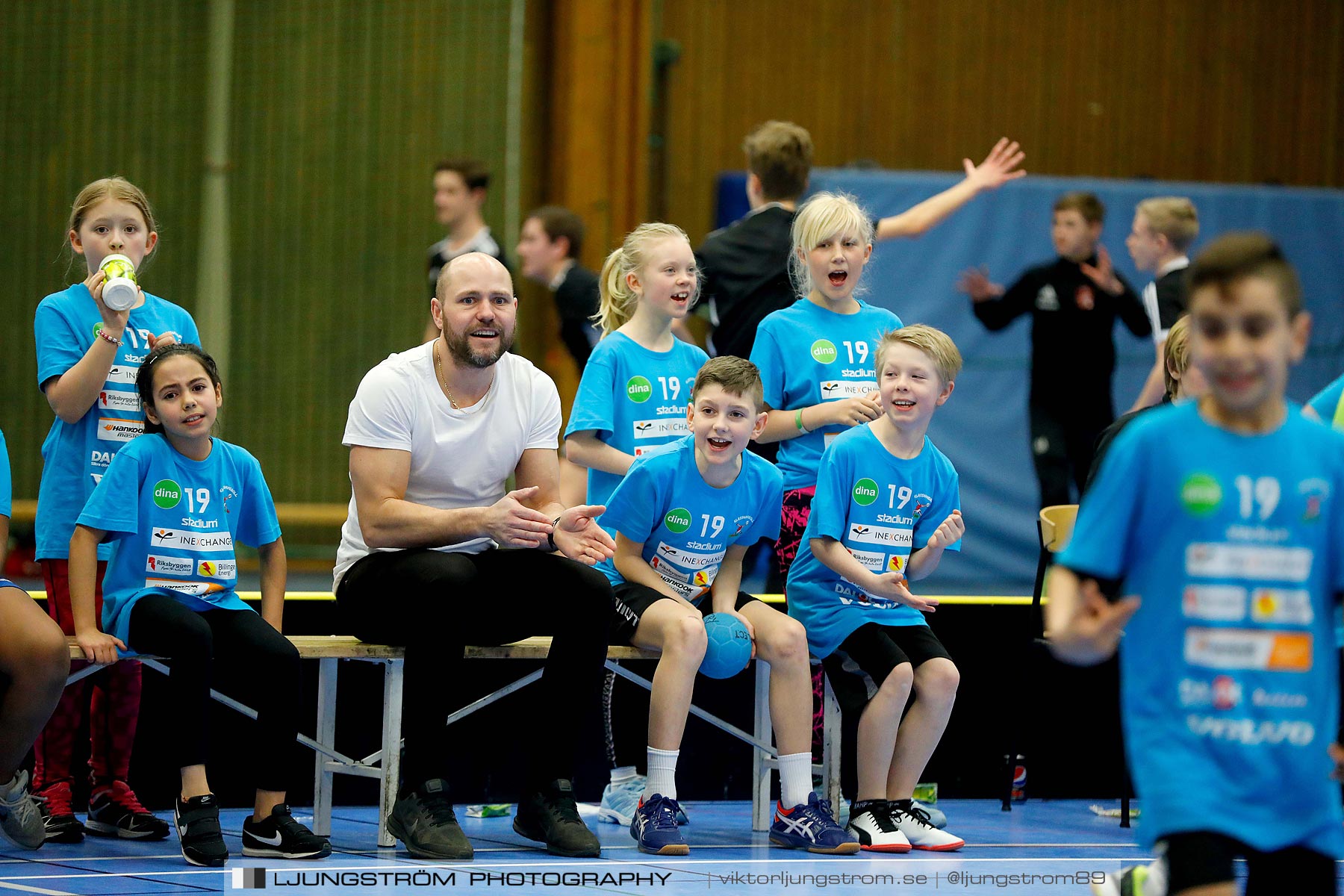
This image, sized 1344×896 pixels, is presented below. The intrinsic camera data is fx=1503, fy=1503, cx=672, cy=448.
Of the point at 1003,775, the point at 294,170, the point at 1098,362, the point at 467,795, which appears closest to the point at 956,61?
the point at 1098,362

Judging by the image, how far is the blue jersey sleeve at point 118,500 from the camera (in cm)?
361

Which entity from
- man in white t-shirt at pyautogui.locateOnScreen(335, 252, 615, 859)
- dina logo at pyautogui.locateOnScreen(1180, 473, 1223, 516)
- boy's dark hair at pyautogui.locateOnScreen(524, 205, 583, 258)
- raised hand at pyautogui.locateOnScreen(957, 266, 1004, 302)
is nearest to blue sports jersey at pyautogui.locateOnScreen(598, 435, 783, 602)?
man in white t-shirt at pyautogui.locateOnScreen(335, 252, 615, 859)

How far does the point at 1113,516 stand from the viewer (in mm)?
2174

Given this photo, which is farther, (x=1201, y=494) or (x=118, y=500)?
(x=118, y=500)

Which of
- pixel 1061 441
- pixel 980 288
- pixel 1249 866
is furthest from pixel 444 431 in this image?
pixel 1061 441

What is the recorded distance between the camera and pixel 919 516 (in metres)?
4.13

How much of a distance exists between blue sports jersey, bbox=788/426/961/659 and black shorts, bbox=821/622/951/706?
0.09 feet

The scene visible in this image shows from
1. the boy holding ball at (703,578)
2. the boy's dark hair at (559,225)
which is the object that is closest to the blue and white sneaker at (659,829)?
the boy holding ball at (703,578)

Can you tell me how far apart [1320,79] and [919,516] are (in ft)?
24.2

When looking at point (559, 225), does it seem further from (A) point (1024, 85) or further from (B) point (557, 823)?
(A) point (1024, 85)

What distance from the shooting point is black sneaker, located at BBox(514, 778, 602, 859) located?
11.9 feet

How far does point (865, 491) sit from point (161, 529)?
5.91ft

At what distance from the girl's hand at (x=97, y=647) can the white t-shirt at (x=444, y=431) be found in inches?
22.0

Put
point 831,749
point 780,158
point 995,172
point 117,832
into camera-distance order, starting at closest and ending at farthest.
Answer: point 117,832, point 831,749, point 780,158, point 995,172
